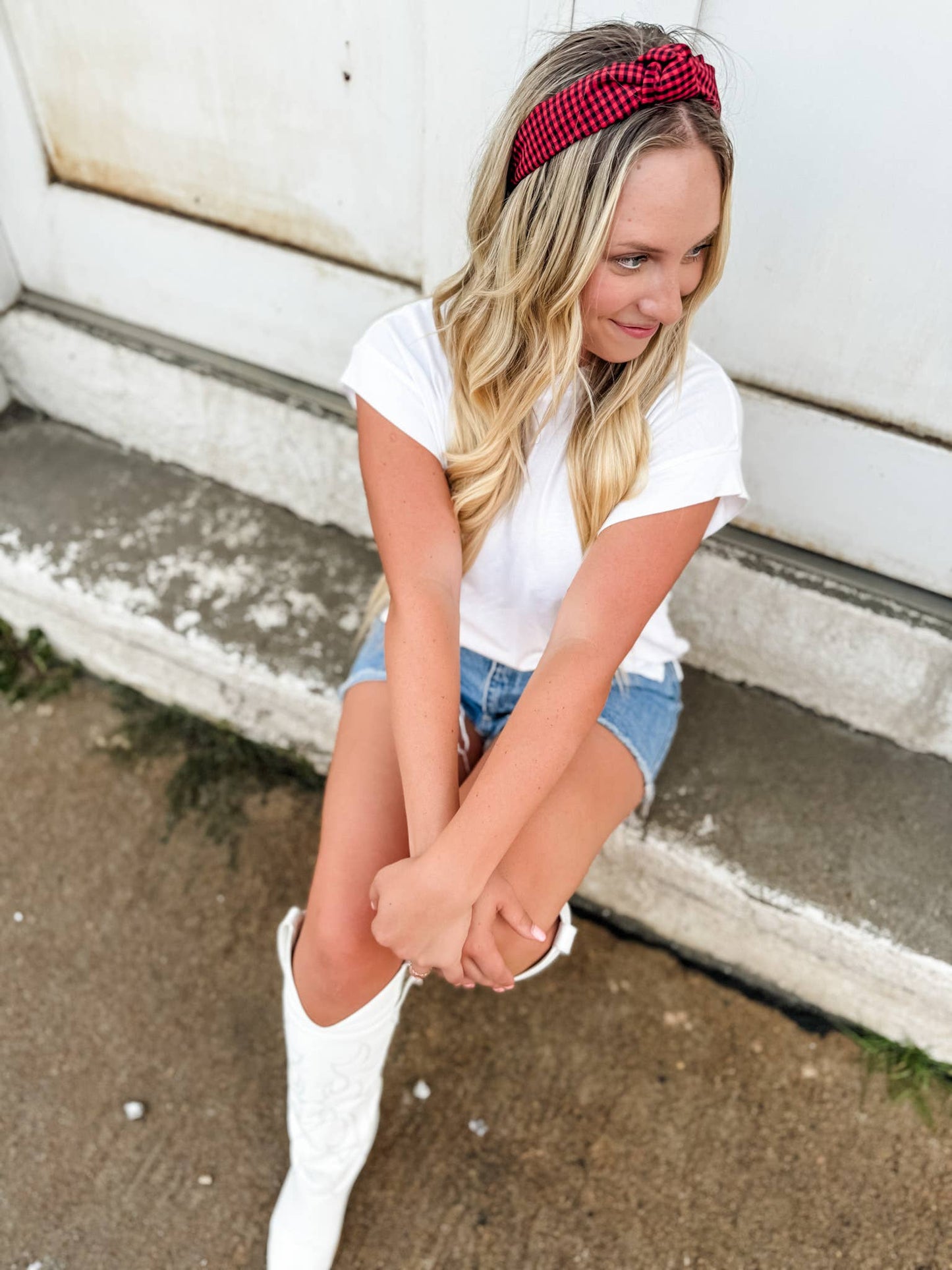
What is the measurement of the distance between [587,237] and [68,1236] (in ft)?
5.61

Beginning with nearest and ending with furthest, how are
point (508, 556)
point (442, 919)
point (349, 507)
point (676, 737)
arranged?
point (442, 919)
point (508, 556)
point (676, 737)
point (349, 507)

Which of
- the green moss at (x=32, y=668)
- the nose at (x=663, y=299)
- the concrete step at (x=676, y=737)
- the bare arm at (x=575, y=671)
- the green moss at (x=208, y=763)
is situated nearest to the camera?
the nose at (x=663, y=299)

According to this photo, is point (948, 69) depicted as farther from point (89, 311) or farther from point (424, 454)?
point (89, 311)

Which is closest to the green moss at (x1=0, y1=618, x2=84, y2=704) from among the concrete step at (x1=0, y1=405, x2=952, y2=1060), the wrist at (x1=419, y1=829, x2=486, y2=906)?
the concrete step at (x1=0, y1=405, x2=952, y2=1060)

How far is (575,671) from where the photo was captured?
1.36 metres

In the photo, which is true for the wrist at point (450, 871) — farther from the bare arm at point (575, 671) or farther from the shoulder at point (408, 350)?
the shoulder at point (408, 350)

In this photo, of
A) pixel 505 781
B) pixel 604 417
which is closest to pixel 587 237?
pixel 604 417

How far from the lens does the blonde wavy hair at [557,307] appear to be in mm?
1142

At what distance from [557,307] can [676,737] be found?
3.15ft

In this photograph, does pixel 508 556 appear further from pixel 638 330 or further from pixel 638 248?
pixel 638 248

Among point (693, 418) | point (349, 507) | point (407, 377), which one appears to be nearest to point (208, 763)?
point (349, 507)

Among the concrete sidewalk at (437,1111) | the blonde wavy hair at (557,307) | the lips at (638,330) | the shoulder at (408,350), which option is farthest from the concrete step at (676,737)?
the lips at (638,330)

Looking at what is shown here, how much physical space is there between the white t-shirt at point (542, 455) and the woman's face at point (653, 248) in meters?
0.15

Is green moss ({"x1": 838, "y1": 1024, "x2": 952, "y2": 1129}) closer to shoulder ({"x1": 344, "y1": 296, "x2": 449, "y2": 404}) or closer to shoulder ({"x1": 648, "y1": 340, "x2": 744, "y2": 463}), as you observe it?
shoulder ({"x1": 648, "y1": 340, "x2": 744, "y2": 463})
